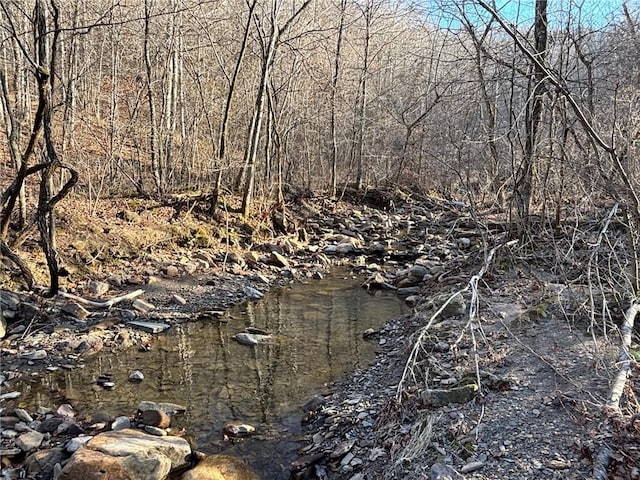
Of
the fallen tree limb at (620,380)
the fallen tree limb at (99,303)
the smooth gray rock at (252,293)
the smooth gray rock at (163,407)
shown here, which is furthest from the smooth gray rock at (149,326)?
the fallen tree limb at (620,380)

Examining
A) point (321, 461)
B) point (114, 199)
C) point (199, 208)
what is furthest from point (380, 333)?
point (114, 199)

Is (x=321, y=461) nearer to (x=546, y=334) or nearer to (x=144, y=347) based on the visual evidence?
(x=546, y=334)

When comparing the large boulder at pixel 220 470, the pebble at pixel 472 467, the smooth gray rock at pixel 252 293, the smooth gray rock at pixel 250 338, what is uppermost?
the smooth gray rock at pixel 252 293

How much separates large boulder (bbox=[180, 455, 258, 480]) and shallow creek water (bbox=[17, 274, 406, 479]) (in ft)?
0.35

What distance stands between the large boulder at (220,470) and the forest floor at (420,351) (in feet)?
1.50

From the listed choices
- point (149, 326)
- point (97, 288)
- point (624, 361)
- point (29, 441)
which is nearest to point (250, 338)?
point (149, 326)

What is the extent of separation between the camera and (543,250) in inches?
305

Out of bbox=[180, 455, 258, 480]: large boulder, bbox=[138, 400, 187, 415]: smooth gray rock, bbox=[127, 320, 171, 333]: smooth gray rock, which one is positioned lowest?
bbox=[180, 455, 258, 480]: large boulder

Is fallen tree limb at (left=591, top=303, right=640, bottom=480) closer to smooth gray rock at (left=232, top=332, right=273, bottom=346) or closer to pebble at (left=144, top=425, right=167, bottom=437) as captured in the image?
pebble at (left=144, top=425, right=167, bottom=437)

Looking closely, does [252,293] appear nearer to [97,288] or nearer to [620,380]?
[97,288]

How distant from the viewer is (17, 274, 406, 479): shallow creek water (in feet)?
15.6

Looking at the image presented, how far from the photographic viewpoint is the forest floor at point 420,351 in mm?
3416

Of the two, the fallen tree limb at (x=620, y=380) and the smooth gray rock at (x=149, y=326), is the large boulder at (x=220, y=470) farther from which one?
the smooth gray rock at (x=149, y=326)

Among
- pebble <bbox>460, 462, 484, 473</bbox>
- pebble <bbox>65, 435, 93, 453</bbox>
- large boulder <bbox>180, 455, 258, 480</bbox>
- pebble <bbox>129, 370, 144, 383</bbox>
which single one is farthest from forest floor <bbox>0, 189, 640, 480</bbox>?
pebble <bbox>65, 435, 93, 453</bbox>
